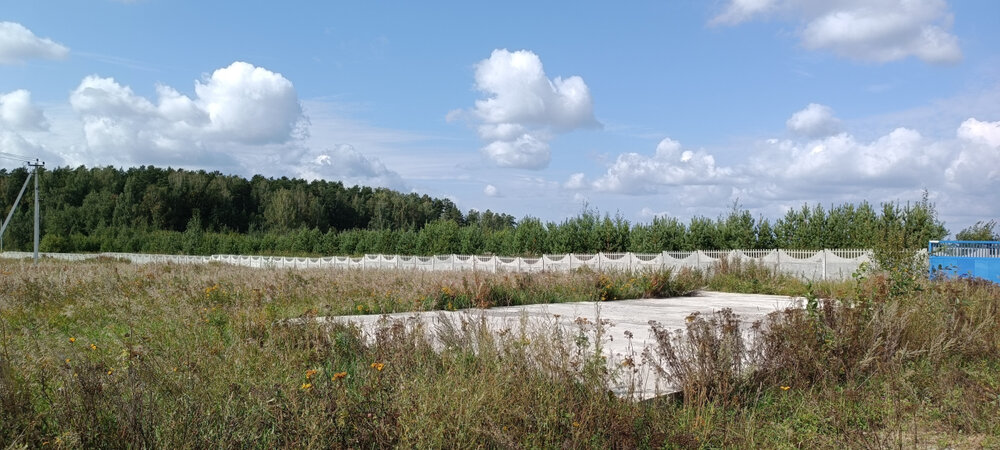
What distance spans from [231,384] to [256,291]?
6.86m

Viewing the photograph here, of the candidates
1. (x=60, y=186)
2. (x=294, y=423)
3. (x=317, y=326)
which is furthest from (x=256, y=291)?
(x=60, y=186)

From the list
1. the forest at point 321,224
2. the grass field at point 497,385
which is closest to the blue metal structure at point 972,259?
the forest at point 321,224

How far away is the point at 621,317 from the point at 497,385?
6.26 m

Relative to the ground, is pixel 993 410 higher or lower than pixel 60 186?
lower

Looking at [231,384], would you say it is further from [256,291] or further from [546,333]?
[256,291]

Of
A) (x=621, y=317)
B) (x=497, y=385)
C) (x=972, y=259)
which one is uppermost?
(x=972, y=259)

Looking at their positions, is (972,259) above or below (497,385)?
above

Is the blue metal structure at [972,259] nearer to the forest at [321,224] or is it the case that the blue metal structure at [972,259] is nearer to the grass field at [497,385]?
the forest at [321,224]

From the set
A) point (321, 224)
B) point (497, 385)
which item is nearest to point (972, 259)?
point (497, 385)

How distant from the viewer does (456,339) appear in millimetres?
5348

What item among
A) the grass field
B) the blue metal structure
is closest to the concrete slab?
the grass field

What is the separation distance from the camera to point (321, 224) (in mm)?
83250

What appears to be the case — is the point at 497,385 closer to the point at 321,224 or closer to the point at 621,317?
the point at 621,317

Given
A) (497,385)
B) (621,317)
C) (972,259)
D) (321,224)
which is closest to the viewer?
(497,385)
